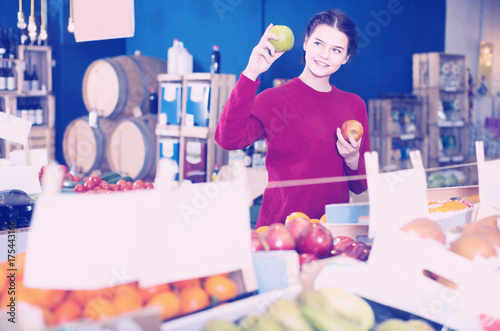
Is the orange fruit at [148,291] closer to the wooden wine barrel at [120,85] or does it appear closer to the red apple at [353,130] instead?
the red apple at [353,130]

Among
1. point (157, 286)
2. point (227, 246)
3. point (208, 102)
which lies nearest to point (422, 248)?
point (227, 246)

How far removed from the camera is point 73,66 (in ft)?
21.6

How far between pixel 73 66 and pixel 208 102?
2.87 meters

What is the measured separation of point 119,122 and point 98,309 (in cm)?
446

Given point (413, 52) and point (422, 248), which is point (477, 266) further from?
point (413, 52)

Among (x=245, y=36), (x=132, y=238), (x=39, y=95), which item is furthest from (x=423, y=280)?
(x=39, y=95)

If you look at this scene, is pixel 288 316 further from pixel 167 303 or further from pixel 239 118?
pixel 239 118

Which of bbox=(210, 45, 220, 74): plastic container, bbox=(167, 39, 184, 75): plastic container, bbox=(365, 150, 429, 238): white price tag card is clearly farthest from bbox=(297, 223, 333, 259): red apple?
bbox=(167, 39, 184, 75): plastic container

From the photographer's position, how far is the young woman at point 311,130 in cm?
213

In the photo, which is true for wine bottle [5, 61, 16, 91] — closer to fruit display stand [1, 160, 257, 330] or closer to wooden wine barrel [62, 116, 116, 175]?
wooden wine barrel [62, 116, 116, 175]

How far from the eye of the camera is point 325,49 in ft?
6.95

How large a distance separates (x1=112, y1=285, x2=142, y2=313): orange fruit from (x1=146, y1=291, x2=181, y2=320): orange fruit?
0.03 metres

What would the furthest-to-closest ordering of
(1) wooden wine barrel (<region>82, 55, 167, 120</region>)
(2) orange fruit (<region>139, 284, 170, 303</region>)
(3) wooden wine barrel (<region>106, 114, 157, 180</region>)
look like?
(1) wooden wine barrel (<region>82, 55, 167, 120</region>)
(3) wooden wine barrel (<region>106, 114, 157, 180</region>)
(2) orange fruit (<region>139, 284, 170, 303</region>)

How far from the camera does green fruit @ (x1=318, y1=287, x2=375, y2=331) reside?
106 centimetres
